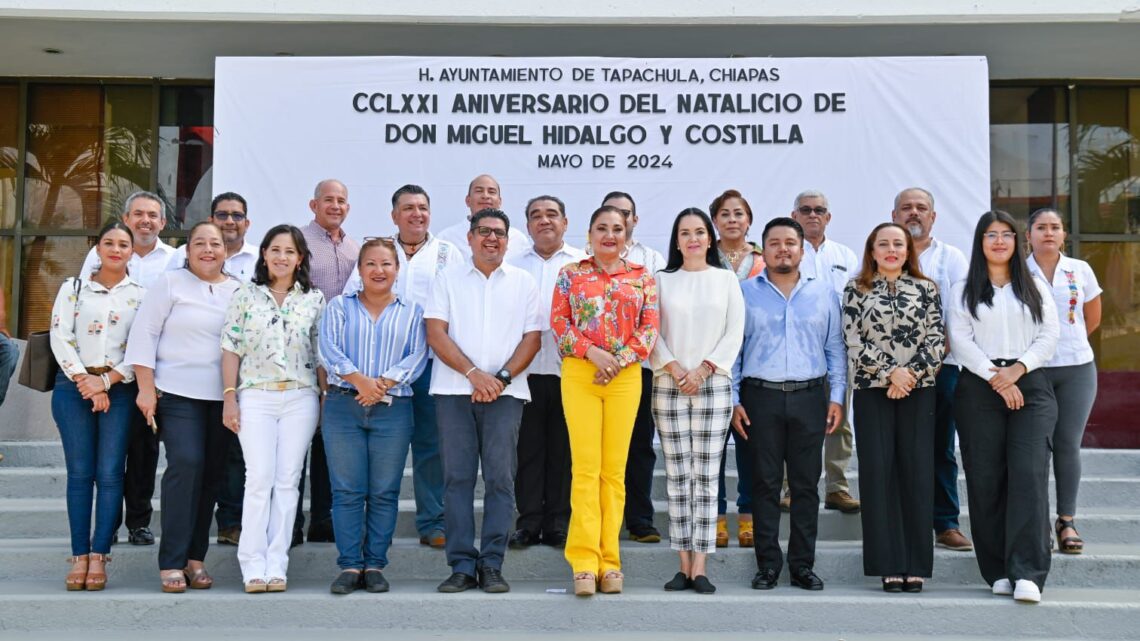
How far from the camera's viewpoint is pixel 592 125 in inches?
344

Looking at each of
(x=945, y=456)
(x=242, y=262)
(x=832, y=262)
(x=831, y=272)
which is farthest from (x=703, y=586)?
(x=242, y=262)

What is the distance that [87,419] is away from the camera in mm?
5312

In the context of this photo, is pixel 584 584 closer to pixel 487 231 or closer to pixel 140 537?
pixel 487 231

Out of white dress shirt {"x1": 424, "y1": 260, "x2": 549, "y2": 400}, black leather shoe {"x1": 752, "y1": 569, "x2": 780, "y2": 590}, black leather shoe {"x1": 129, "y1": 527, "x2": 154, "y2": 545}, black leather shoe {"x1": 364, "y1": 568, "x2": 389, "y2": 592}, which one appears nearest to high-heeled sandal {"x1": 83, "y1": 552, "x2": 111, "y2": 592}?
black leather shoe {"x1": 129, "y1": 527, "x2": 154, "y2": 545}

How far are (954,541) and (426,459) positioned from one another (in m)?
2.91

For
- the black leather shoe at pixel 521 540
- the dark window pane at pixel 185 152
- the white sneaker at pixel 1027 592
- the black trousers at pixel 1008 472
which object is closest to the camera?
the white sneaker at pixel 1027 592

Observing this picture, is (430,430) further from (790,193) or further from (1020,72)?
(1020,72)

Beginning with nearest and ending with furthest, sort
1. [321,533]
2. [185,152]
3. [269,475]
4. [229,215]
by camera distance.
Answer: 1. [269,475]
2. [321,533]
3. [229,215]
4. [185,152]

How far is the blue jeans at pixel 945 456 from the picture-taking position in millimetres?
5707

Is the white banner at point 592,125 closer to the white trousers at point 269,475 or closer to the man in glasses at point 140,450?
the man in glasses at point 140,450

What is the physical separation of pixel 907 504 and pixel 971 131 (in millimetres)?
4497

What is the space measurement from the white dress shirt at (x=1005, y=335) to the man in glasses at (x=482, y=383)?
218cm

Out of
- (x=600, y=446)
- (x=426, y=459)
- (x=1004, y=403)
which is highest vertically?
(x=1004, y=403)

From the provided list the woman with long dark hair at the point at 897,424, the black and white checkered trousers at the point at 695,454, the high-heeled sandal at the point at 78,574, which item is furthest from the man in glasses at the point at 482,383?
the high-heeled sandal at the point at 78,574
